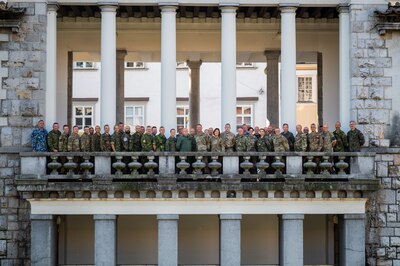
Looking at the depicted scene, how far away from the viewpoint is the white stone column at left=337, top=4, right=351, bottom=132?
2636 cm

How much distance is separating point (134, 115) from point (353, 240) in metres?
22.5

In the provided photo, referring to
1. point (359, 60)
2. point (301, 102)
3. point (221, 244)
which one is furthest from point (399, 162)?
point (301, 102)

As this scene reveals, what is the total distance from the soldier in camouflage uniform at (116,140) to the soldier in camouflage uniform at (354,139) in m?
6.83

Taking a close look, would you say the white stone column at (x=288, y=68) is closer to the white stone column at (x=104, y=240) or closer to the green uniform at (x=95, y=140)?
the green uniform at (x=95, y=140)

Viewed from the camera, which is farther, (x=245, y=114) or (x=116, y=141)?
(x=245, y=114)

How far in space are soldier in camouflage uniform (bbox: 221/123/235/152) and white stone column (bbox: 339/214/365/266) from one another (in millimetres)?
3940

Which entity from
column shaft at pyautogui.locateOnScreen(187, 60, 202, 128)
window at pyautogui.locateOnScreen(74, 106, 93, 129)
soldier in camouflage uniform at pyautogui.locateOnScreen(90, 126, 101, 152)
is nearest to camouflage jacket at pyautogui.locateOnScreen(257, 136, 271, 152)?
soldier in camouflage uniform at pyautogui.locateOnScreen(90, 126, 101, 152)

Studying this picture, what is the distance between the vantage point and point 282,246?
2516 centimetres

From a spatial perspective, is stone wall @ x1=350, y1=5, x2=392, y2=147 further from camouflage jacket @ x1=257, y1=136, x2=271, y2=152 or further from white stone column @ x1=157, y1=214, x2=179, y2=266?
white stone column @ x1=157, y1=214, x2=179, y2=266

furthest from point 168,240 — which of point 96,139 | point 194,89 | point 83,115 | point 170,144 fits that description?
point 83,115

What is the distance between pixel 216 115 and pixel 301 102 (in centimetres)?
480

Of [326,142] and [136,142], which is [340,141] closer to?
→ [326,142]

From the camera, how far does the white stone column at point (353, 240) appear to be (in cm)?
2492

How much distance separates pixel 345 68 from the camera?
86.8ft
